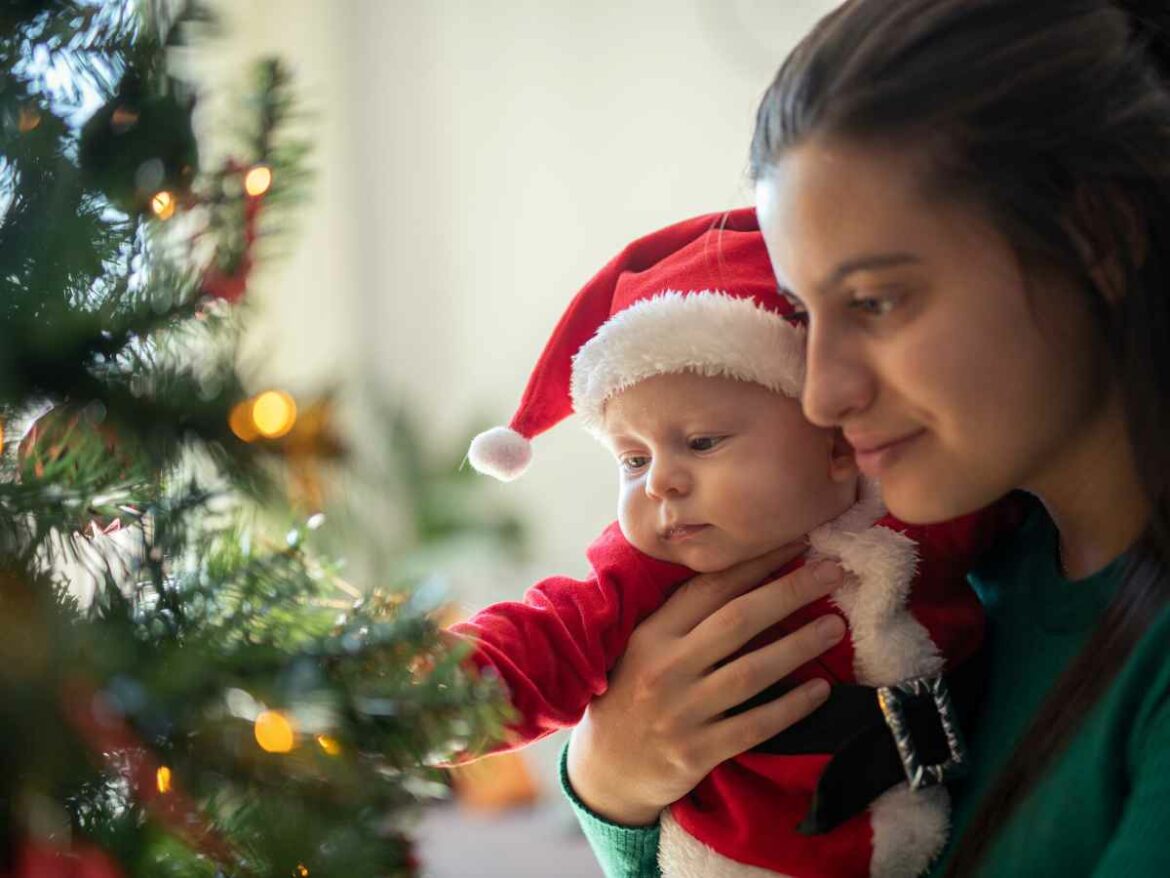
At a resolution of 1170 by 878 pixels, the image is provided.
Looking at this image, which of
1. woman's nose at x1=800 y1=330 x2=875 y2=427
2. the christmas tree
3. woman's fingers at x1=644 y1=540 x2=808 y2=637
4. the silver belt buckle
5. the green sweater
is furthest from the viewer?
woman's fingers at x1=644 y1=540 x2=808 y2=637

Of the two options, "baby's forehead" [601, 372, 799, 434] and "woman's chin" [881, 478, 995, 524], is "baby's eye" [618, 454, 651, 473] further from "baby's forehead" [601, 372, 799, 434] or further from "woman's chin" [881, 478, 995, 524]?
"woman's chin" [881, 478, 995, 524]

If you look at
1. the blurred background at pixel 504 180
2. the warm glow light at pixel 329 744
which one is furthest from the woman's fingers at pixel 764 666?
the blurred background at pixel 504 180

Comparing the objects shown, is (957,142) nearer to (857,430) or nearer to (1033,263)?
(1033,263)

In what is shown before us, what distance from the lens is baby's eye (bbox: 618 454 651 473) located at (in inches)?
38.7

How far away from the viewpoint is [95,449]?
0.53 meters

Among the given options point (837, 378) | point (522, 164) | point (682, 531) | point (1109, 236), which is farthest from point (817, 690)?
point (522, 164)

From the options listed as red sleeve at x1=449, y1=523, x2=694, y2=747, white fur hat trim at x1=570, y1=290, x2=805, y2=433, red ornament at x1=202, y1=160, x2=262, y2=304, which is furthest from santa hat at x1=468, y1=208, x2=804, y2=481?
red ornament at x1=202, y1=160, x2=262, y2=304

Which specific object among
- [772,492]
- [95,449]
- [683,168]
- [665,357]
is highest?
[95,449]

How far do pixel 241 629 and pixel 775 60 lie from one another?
269 cm

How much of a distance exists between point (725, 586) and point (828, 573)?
88 mm

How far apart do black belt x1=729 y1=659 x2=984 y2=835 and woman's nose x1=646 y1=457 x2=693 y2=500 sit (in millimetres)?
198

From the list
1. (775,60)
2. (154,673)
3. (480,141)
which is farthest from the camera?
(480,141)

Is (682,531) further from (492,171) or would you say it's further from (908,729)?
(492,171)

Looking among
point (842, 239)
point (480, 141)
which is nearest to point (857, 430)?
point (842, 239)
